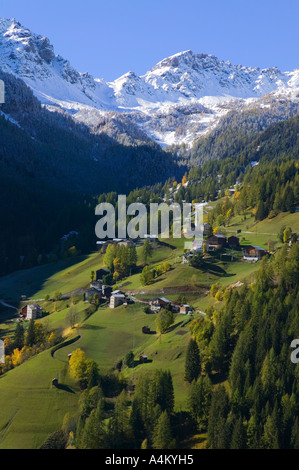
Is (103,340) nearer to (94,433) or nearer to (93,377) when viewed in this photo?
(93,377)

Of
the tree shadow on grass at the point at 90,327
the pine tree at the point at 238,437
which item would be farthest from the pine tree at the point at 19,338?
the pine tree at the point at 238,437

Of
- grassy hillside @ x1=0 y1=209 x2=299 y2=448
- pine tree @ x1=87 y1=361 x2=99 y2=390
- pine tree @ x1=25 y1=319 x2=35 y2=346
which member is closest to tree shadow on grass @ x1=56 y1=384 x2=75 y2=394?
grassy hillside @ x1=0 y1=209 x2=299 y2=448

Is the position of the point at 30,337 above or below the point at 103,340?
below

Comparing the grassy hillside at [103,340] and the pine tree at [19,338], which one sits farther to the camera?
the pine tree at [19,338]

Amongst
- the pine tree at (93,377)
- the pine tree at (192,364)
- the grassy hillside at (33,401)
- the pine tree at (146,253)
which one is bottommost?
the grassy hillside at (33,401)

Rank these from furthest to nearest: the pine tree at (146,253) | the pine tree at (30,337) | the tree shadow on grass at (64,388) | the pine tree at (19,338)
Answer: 1. the pine tree at (146,253)
2. the pine tree at (19,338)
3. the pine tree at (30,337)
4. the tree shadow on grass at (64,388)

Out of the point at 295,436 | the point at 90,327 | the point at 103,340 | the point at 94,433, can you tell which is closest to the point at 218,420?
the point at 295,436

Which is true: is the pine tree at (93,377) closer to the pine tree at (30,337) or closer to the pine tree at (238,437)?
the pine tree at (30,337)

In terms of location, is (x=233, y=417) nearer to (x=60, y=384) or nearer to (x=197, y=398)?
(x=197, y=398)
